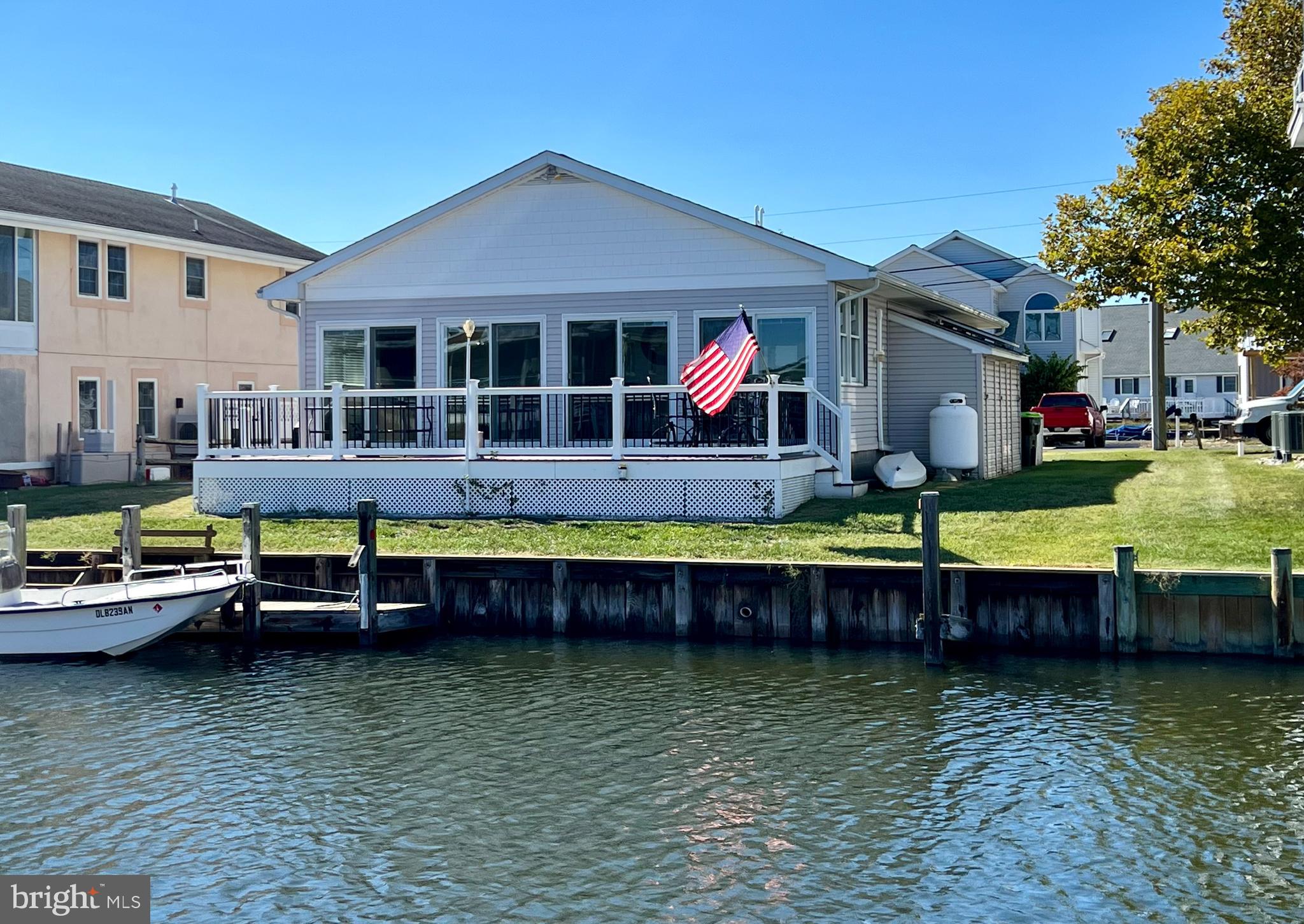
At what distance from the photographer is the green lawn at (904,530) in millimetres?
16453

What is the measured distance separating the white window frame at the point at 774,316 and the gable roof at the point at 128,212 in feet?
49.6

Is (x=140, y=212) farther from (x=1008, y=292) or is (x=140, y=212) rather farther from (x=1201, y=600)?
(x=1008, y=292)

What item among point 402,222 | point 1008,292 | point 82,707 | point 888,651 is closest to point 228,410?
point 402,222

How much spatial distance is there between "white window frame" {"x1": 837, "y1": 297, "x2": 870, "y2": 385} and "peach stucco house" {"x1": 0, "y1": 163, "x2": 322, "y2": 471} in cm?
1005

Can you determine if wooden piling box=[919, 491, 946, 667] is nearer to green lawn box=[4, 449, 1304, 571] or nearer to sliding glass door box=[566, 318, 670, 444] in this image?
green lawn box=[4, 449, 1304, 571]

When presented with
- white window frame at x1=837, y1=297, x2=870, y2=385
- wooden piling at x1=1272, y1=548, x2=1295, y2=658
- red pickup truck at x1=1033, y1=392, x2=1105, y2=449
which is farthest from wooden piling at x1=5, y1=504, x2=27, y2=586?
red pickup truck at x1=1033, y1=392, x2=1105, y2=449

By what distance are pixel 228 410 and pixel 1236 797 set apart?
16684mm

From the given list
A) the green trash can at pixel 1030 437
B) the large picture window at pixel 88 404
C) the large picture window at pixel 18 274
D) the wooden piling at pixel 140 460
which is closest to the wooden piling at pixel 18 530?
the wooden piling at pixel 140 460

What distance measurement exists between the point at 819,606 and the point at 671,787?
17.3 feet

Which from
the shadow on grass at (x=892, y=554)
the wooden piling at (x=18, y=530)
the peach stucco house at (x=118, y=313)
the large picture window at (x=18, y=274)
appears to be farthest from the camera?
the peach stucco house at (x=118, y=313)

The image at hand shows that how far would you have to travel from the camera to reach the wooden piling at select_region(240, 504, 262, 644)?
1642 centimetres

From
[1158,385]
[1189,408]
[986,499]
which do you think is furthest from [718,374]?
[1189,408]

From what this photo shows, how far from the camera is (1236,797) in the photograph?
397 inches

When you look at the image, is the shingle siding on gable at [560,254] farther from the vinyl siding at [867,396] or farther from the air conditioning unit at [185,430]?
the air conditioning unit at [185,430]
